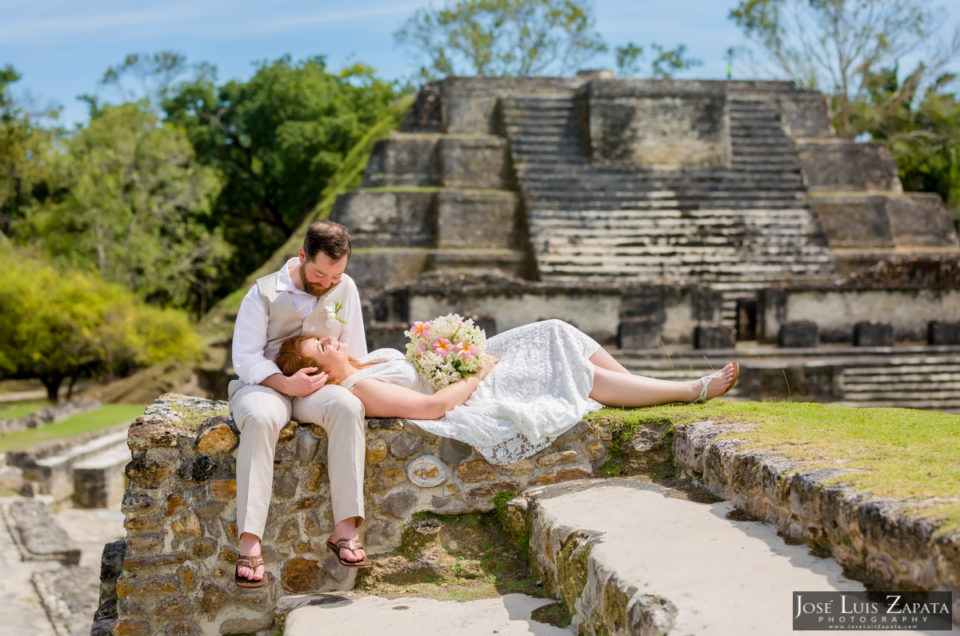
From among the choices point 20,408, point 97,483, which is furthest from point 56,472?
point 20,408

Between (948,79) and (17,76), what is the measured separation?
25.0 metres

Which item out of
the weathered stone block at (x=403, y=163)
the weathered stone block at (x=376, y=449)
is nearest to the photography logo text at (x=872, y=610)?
the weathered stone block at (x=376, y=449)

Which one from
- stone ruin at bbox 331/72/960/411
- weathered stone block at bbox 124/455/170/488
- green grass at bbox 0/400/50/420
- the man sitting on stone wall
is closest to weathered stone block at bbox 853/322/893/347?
stone ruin at bbox 331/72/960/411

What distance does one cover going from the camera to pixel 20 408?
1681cm

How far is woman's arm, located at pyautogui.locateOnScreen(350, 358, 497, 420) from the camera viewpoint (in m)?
3.70

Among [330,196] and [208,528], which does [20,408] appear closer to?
[330,196]

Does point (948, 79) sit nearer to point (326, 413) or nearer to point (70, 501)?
point (70, 501)

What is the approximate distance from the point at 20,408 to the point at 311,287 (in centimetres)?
1507

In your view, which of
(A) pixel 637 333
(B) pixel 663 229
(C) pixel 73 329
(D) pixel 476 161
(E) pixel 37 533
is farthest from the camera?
(D) pixel 476 161

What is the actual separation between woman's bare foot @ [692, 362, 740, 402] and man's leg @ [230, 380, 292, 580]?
6.29 ft

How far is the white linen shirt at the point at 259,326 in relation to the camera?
3.63m

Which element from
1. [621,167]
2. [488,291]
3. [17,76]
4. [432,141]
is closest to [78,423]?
[488,291]

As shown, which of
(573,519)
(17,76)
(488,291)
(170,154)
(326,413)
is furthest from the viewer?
(17,76)

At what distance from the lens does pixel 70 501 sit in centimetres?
1104
